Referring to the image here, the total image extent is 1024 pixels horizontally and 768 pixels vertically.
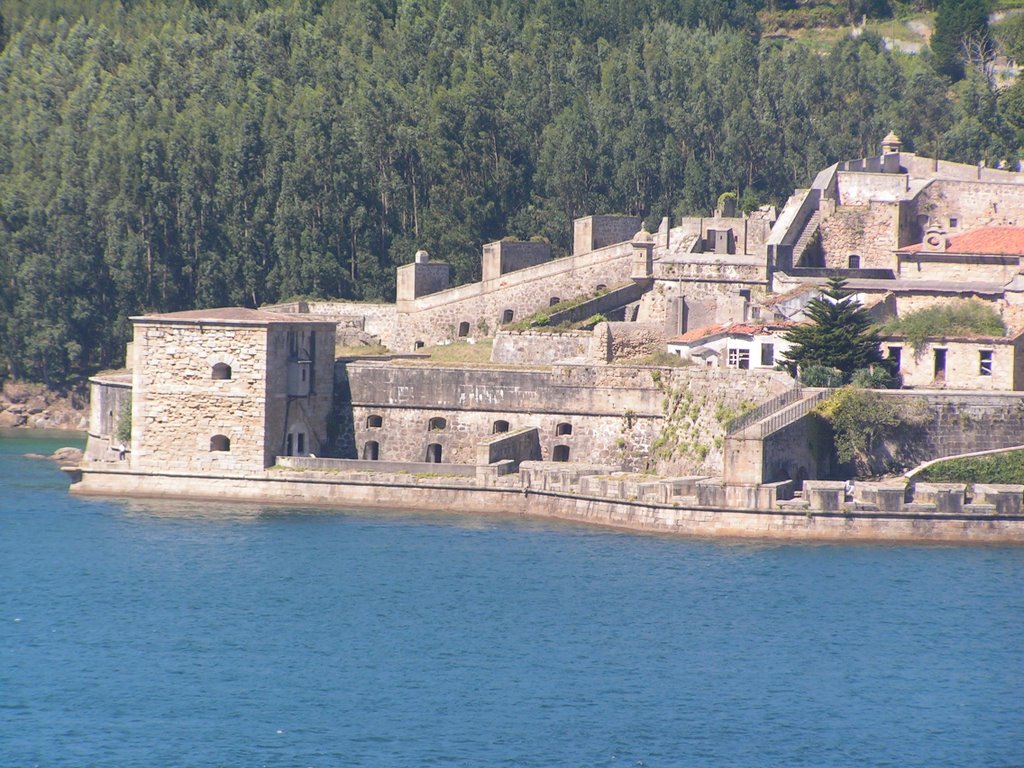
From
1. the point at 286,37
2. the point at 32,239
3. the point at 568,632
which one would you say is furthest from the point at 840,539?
the point at 286,37

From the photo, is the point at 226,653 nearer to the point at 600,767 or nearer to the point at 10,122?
the point at 600,767

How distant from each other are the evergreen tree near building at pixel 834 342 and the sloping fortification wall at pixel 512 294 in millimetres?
13403

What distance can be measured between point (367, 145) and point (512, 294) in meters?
14.7

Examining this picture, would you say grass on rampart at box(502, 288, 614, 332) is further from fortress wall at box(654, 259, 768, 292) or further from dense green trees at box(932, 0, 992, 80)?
dense green trees at box(932, 0, 992, 80)

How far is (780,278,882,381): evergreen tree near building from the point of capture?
57.8 metres

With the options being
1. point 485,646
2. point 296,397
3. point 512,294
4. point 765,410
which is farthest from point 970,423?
point 512,294

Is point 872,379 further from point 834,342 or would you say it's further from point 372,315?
point 372,315

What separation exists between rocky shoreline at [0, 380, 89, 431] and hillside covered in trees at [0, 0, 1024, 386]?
0.64 metres

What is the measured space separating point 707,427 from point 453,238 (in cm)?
2760

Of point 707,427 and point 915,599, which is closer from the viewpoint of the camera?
point 915,599

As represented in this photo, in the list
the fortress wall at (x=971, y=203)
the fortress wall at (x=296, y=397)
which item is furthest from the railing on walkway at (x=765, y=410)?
the fortress wall at (x=971, y=203)

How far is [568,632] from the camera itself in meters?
45.7

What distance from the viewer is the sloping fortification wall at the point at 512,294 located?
71500 millimetres

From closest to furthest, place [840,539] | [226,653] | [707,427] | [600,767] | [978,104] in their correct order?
1. [600,767]
2. [226,653]
3. [840,539]
4. [707,427]
5. [978,104]
